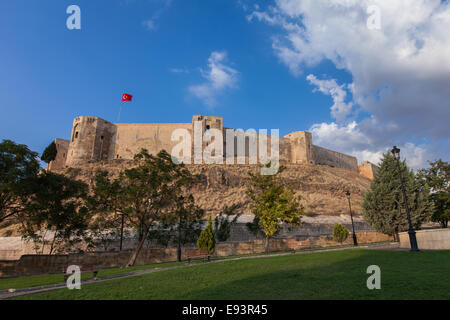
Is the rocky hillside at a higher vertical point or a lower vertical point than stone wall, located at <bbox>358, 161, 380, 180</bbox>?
lower

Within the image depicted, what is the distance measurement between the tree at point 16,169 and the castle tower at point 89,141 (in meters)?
41.6

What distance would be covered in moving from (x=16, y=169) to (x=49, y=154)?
4959 centimetres

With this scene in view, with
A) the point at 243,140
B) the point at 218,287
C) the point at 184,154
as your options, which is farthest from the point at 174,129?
the point at 218,287

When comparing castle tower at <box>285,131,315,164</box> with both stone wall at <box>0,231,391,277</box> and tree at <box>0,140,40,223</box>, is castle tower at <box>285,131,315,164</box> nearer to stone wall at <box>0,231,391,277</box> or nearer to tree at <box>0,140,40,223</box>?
stone wall at <box>0,231,391,277</box>

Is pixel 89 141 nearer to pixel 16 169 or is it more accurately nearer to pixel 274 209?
pixel 16 169

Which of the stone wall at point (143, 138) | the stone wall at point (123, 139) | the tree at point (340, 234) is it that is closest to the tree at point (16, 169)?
the tree at point (340, 234)

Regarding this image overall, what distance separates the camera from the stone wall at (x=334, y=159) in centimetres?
7450

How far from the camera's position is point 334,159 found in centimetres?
7819

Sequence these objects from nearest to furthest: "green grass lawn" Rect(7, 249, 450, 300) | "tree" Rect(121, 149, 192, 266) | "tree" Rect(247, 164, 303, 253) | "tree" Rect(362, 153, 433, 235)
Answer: "green grass lawn" Rect(7, 249, 450, 300)
"tree" Rect(121, 149, 192, 266)
"tree" Rect(247, 164, 303, 253)
"tree" Rect(362, 153, 433, 235)

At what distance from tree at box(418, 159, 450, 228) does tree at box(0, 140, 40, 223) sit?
31763mm

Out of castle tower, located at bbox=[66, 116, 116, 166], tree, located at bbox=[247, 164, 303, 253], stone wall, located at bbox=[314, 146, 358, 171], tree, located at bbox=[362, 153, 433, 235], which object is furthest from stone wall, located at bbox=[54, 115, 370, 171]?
tree, located at bbox=[362, 153, 433, 235]

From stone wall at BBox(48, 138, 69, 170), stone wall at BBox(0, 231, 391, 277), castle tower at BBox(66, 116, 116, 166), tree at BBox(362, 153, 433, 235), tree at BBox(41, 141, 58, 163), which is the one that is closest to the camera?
stone wall at BBox(0, 231, 391, 277)

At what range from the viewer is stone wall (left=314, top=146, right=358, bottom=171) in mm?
74500

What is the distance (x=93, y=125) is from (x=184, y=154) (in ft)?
67.2
